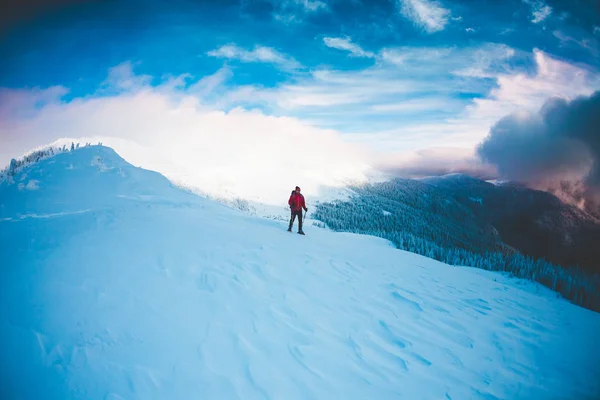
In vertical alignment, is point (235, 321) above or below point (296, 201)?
below

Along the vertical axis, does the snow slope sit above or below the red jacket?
below

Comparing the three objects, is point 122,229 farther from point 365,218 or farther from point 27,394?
point 365,218

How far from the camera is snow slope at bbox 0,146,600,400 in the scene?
475 cm

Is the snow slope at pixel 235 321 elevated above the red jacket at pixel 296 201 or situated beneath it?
situated beneath

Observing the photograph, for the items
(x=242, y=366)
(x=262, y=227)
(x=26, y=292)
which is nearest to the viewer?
(x=242, y=366)

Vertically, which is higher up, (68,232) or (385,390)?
(68,232)

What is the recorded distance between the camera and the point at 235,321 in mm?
6043

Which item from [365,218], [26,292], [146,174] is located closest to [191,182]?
[365,218]

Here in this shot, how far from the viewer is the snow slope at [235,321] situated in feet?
15.6

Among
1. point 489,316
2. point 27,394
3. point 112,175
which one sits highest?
point 112,175

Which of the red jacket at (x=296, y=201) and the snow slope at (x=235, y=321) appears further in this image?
the red jacket at (x=296, y=201)

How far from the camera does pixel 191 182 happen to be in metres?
150

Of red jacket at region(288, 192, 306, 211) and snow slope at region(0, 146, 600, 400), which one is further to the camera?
red jacket at region(288, 192, 306, 211)

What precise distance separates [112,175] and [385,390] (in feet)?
58.3
